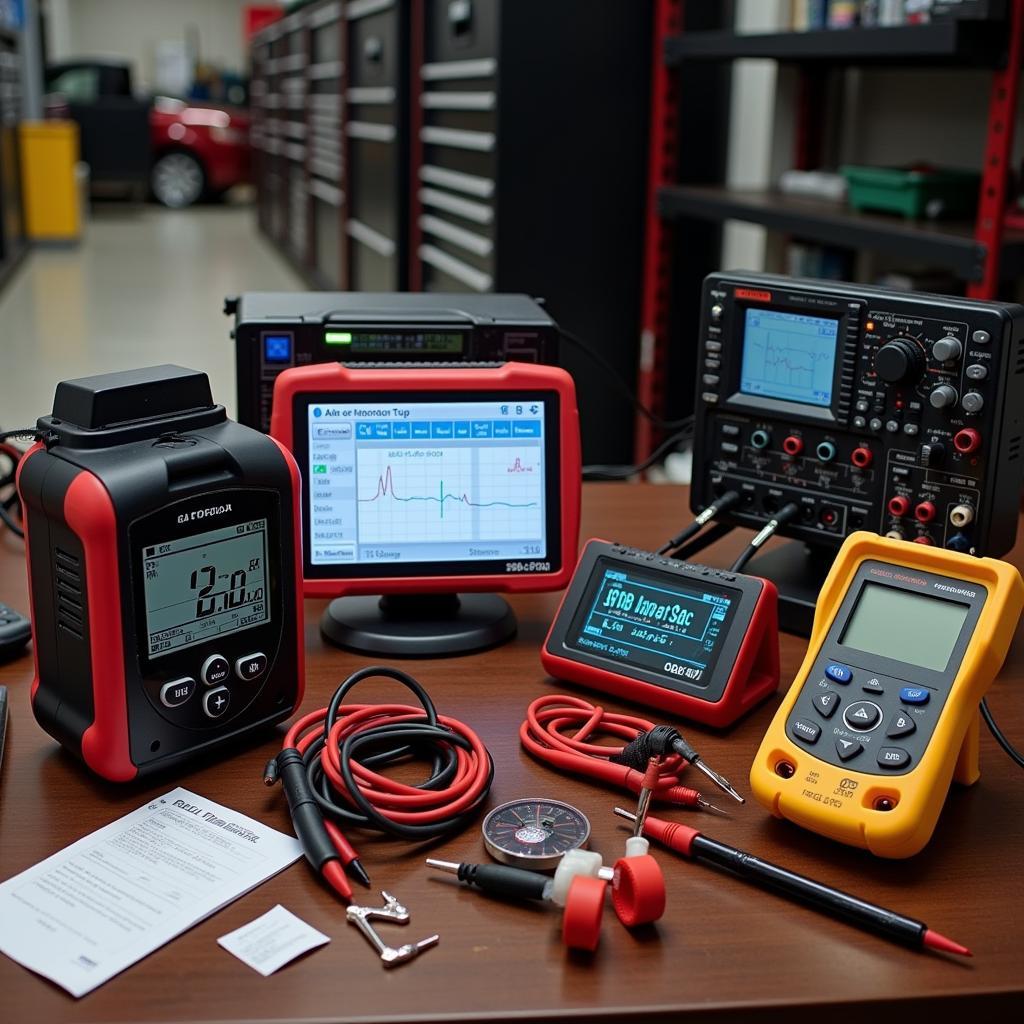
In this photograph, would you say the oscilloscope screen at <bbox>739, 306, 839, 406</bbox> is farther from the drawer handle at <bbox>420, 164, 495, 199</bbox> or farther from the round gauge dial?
the drawer handle at <bbox>420, 164, 495, 199</bbox>

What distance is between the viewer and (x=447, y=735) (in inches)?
39.8

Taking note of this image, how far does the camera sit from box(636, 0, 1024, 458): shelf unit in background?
6.50 ft

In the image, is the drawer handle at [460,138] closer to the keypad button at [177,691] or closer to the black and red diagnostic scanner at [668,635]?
the black and red diagnostic scanner at [668,635]

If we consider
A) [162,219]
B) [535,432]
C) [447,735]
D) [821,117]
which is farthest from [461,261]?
[162,219]

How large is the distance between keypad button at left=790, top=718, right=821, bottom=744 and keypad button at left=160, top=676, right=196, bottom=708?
1.52ft

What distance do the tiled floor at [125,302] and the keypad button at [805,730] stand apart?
2398mm

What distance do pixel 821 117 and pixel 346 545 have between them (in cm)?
236

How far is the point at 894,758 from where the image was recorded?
0.90m

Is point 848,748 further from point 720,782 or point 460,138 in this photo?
point 460,138

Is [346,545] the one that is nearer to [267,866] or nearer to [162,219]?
[267,866]

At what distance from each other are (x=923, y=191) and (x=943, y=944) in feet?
6.00

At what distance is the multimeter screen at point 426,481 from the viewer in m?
1.23

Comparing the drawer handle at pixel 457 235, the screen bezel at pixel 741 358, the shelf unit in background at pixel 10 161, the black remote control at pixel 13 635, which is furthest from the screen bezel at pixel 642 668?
the shelf unit in background at pixel 10 161

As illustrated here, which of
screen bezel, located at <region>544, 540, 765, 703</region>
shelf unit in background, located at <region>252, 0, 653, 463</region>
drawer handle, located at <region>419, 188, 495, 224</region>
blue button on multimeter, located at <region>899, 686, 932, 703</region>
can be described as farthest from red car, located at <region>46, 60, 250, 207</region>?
blue button on multimeter, located at <region>899, 686, 932, 703</region>
